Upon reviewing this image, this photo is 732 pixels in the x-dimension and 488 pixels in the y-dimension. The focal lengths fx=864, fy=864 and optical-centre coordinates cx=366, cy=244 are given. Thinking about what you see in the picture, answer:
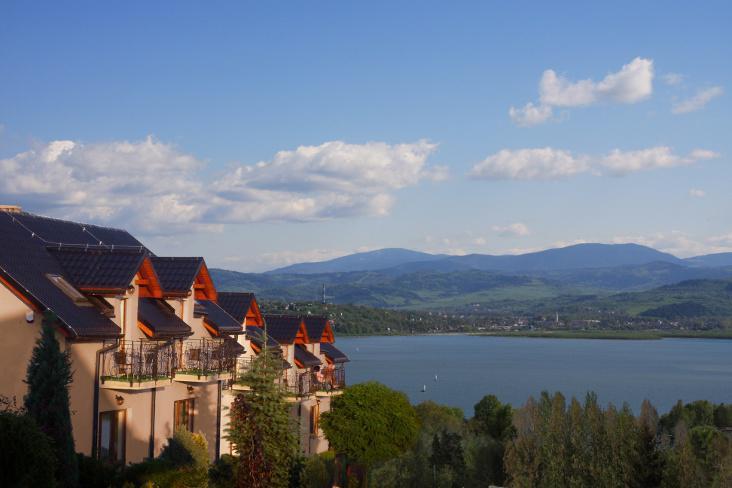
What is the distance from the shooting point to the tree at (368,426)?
1352 inches

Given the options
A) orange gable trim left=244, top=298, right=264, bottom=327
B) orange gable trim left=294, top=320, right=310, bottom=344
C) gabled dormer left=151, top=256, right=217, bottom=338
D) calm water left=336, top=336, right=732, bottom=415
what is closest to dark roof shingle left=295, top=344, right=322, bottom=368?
orange gable trim left=294, top=320, right=310, bottom=344

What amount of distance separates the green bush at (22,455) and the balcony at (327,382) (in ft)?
76.6

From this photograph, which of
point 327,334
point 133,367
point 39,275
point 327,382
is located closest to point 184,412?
point 133,367

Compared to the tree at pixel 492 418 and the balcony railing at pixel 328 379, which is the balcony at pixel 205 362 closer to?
the balcony railing at pixel 328 379

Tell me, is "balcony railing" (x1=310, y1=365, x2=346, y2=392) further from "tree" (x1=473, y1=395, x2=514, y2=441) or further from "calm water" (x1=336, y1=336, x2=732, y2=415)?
"calm water" (x1=336, y1=336, x2=732, y2=415)

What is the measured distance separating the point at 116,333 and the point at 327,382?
18.4 metres

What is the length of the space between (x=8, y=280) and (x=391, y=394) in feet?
68.1

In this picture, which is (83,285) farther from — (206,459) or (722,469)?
(722,469)

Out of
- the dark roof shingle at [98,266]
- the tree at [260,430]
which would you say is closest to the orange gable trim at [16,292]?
the dark roof shingle at [98,266]

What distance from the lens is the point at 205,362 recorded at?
2441cm

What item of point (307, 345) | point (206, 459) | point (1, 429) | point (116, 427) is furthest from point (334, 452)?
point (1, 429)

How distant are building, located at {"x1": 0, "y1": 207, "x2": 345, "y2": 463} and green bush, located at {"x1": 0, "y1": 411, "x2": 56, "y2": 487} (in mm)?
5853

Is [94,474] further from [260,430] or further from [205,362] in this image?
[205,362]

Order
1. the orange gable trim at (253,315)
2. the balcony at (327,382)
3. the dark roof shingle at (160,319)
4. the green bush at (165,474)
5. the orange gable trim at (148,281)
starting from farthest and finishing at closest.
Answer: the balcony at (327,382) < the orange gable trim at (253,315) < the dark roof shingle at (160,319) < the orange gable trim at (148,281) < the green bush at (165,474)
